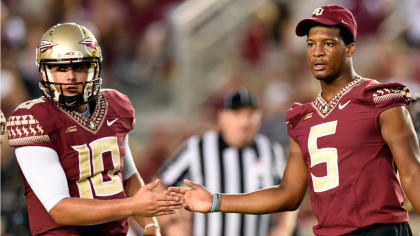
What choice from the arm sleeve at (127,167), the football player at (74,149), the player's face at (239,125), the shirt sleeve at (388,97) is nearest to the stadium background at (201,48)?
the player's face at (239,125)

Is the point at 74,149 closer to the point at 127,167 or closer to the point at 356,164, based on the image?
the point at 127,167

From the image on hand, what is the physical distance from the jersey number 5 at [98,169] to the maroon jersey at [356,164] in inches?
39.8

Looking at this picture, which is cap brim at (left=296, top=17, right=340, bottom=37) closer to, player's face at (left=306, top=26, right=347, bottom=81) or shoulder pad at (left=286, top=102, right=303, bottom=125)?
player's face at (left=306, top=26, right=347, bottom=81)

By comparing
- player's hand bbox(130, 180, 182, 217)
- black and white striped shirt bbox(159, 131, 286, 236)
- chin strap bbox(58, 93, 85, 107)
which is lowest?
black and white striped shirt bbox(159, 131, 286, 236)

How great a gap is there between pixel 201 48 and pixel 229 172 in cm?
325

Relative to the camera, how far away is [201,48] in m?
7.77

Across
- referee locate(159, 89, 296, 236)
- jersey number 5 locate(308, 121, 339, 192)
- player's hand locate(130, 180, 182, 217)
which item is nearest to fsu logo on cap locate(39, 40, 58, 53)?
player's hand locate(130, 180, 182, 217)

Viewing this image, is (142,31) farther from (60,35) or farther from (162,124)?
(60,35)

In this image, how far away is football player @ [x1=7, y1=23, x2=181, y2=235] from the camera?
264cm

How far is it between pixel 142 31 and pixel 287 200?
218 inches

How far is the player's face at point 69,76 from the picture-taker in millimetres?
2820

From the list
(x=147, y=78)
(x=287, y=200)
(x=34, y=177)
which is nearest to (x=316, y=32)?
(x=287, y=200)

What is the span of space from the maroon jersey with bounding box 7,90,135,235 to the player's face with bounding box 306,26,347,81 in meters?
1.11

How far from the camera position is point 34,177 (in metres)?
2.65
